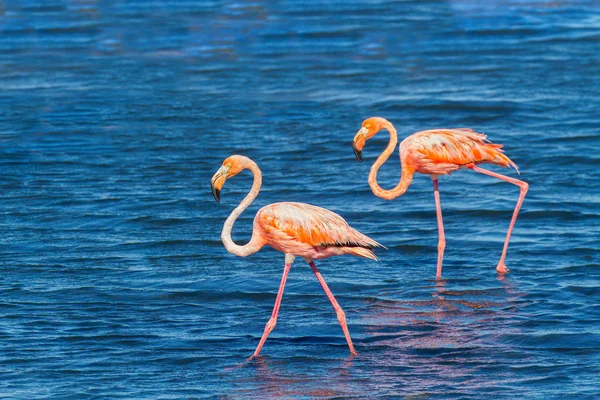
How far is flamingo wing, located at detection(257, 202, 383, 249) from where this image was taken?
7383mm

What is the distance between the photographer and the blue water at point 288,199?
7.29m

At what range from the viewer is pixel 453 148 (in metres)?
9.48

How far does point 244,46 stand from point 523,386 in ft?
43.9

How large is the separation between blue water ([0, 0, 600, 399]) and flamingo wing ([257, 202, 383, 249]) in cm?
74

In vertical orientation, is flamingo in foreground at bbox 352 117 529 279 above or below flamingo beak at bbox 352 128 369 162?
below

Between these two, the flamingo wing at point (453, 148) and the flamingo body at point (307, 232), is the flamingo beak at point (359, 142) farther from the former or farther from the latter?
the flamingo body at point (307, 232)

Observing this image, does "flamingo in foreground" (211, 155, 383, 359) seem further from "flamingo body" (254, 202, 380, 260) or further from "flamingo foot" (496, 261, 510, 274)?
"flamingo foot" (496, 261, 510, 274)

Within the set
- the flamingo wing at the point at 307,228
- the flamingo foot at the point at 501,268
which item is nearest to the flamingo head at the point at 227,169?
the flamingo wing at the point at 307,228

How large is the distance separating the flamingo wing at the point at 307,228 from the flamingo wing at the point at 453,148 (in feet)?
7.03

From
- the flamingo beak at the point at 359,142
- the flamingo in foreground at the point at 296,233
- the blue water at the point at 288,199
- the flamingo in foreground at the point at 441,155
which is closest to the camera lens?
A: the blue water at the point at 288,199

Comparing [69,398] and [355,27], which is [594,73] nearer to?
[355,27]

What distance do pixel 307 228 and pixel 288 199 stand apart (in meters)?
4.39

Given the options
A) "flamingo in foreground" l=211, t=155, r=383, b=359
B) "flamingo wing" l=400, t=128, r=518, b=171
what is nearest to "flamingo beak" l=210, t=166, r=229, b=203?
"flamingo in foreground" l=211, t=155, r=383, b=359

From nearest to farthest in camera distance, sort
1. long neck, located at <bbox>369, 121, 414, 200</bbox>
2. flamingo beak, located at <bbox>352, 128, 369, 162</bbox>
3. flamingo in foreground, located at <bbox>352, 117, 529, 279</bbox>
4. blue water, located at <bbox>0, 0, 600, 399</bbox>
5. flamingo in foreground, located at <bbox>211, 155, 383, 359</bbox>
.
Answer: blue water, located at <bbox>0, 0, 600, 399</bbox> < flamingo in foreground, located at <bbox>211, 155, 383, 359</bbox> < flamingo beak, located at <bbox>352, 128, 369, 162</bbox> < long neck, located at <bbox>369, 121, 414, 200</bbox> < flamingo in foreground, located at <bbox>352, 117, 529, 279</bbox>
